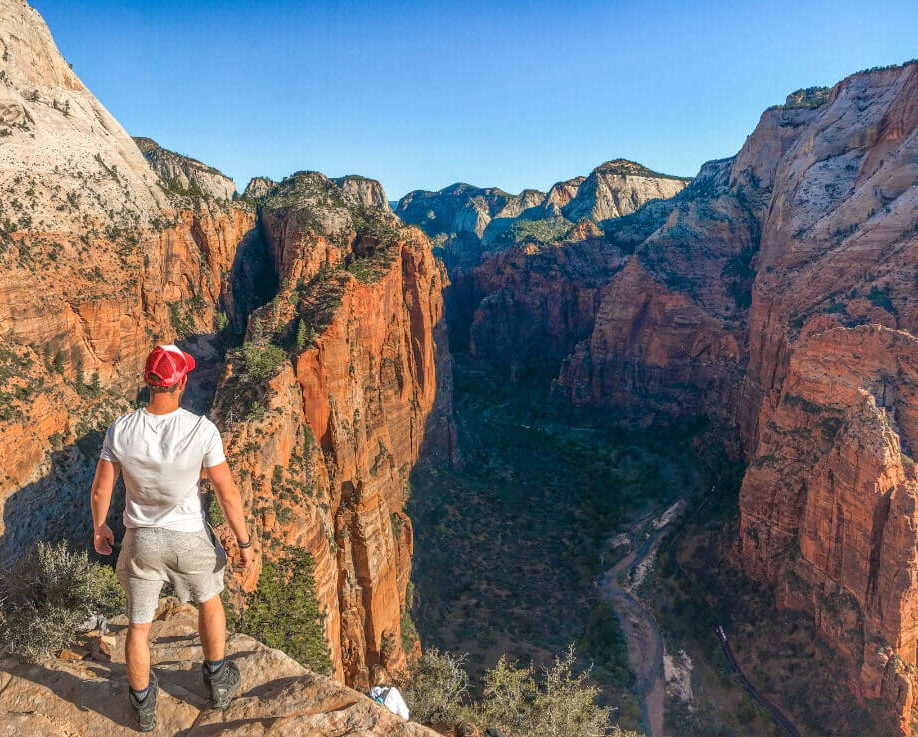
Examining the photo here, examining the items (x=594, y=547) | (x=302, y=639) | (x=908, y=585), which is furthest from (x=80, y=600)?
(x=594, y=547)

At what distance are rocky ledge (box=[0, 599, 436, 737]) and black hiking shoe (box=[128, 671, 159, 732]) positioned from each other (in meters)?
0.19

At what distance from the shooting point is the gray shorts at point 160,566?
7.51 metres

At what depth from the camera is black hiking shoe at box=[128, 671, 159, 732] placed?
24.7ft

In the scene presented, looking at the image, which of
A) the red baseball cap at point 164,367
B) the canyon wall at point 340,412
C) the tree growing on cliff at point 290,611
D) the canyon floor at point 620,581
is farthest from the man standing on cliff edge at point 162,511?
the canyon floor at point 620,581

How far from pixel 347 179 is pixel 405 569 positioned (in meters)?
140

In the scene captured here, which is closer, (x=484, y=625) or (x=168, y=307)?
(x=484, y=625)

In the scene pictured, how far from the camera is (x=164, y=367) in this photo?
24.0 feet

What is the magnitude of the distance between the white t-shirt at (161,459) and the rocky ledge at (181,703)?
2.90m

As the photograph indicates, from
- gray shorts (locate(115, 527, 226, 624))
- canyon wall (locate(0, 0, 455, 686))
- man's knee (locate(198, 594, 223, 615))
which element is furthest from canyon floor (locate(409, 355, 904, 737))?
gray shorts (locate(115, 527, 226, 624))

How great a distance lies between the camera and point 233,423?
25.5m

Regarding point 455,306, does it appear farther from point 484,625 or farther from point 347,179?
point 484,625

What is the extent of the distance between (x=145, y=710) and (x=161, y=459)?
3.64m

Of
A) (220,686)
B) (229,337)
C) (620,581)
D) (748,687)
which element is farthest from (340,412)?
(748,687)

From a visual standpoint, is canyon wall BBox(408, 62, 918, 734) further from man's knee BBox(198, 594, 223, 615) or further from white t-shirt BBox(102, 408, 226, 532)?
white t-shirt BBox(102, 408, 226, 532)
